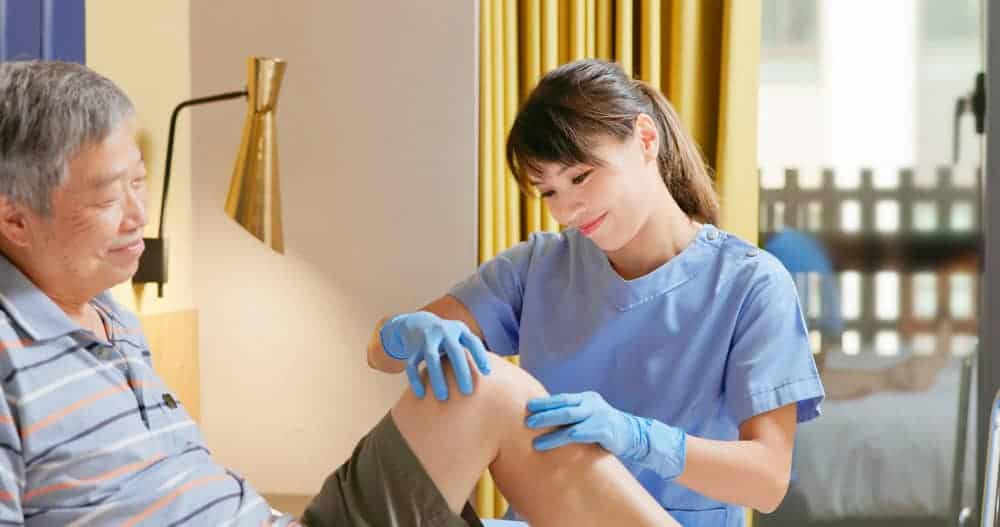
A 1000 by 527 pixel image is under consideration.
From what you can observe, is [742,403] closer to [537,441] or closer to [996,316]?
[537,441]

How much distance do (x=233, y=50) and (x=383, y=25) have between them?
1.09 feet

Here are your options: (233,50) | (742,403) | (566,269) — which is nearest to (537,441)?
(742,403)

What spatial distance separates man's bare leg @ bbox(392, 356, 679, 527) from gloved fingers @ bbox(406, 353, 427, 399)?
0.03 feet

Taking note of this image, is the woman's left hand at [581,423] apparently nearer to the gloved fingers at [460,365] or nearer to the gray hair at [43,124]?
the gloved fingers at [460,365]

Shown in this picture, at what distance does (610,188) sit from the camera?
1.65 meters

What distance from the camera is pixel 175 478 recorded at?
1.29m

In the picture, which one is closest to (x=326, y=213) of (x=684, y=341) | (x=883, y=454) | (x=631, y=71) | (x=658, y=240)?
(x=631, y=71)

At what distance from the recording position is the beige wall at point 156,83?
2074 millimetres

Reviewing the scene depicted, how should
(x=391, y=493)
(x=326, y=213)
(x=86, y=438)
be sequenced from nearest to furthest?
(x=86, y=438) < (x=391, y=493) < (x=326, y=213)

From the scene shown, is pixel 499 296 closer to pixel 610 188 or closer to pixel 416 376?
pixel 610 188

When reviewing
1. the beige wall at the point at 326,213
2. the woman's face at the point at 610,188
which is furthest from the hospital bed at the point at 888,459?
the woman's face at the point at 610,188

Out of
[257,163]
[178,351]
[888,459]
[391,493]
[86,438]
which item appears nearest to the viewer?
[86,438]

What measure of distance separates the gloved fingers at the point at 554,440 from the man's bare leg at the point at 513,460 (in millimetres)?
11

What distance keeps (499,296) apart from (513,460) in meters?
0.50
